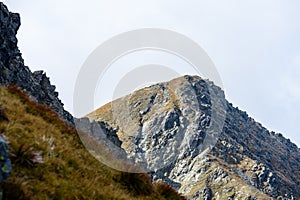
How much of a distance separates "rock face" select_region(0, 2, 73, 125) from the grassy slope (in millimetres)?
22353

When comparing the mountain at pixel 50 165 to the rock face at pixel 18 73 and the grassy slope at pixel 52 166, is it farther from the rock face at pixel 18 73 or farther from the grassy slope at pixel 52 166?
the rock face at pixel 18 73

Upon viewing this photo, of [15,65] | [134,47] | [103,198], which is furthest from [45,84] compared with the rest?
[103,198]

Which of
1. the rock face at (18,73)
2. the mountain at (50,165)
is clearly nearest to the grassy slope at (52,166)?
the mountain at (50,165)

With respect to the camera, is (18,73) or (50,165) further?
(18,73)

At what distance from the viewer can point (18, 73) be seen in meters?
45.1

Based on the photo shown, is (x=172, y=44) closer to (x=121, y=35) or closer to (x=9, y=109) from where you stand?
(x=121, y=35)

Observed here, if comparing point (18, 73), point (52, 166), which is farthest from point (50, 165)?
point (18, 73)

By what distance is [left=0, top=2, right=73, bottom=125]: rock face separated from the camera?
41688 millimetres

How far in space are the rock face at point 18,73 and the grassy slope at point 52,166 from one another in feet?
73.3

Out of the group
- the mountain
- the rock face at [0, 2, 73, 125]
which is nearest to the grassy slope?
the mountain

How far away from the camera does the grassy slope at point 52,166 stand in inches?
395

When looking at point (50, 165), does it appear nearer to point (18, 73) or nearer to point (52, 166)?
point (52, 166)

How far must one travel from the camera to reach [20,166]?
1033 cm

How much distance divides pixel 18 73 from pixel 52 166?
36120mm
